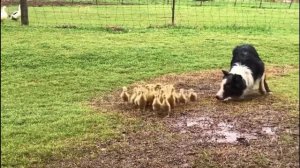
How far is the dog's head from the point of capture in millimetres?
7469

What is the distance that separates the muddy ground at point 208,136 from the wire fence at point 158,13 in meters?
6.83

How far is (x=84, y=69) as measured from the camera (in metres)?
9.32

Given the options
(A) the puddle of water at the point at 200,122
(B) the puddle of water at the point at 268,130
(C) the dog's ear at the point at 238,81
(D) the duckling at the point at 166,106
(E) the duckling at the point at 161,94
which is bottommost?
(A) the puddle of water at the point at 200,122

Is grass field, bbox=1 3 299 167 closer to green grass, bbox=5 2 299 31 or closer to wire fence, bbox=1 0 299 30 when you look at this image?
green grass, bbox=5 2 299 31

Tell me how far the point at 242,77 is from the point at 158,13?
11.4 meters

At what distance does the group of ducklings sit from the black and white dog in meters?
0.52

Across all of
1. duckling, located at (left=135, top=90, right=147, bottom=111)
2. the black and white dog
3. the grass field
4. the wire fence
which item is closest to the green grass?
the wire fence

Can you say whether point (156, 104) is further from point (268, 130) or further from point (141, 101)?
point (268, 130)

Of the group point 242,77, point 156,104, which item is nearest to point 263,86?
point 242,77

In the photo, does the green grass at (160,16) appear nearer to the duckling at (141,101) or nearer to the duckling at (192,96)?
the duckling at (192,96)

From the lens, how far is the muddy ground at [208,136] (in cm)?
514

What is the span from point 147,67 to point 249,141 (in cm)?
413

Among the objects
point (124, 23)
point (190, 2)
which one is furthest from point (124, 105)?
point (190, 2)

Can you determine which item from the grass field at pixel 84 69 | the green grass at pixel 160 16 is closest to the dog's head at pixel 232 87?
the grass field at pixel 84 69
